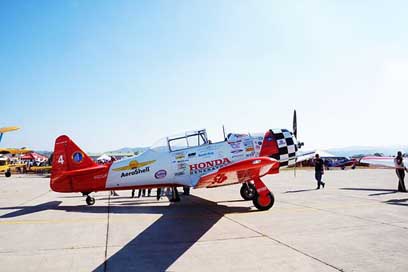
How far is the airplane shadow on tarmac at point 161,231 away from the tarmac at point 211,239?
2 cm

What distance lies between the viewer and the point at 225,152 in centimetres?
991

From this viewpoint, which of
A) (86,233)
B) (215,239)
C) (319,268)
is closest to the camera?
(319,268)

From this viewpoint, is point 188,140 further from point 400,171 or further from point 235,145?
point 400,171

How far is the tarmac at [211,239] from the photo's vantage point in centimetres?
458

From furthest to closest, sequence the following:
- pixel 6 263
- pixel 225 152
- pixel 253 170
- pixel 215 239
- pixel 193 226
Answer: pixel 225 152 < pixel 253 170 < pixel 193 226 < pixel 215 239 < pixel 6 263

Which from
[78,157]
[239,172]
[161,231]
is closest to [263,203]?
[239,172]

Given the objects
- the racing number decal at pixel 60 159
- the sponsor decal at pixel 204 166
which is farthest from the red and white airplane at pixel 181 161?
the racing number decal at pixel 60 159

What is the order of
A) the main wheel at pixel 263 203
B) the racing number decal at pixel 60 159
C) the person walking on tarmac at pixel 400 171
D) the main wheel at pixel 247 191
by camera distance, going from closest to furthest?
the main wheel at pixel 263 203 < the racing number decal at pixel 60 159 < the main wheel at pixel 247 191 < the person walking on tarmac at pixel 400 171

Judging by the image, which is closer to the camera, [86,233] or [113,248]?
[113,248]

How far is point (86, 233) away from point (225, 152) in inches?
188

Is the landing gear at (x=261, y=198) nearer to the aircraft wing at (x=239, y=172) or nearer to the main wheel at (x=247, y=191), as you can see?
the aircraft wing at (x=239, y=172)

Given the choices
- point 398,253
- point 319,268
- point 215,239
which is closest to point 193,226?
point 215,239

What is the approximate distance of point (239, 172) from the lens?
8141 mm

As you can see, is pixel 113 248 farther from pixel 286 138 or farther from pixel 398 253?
pixel 286 138
